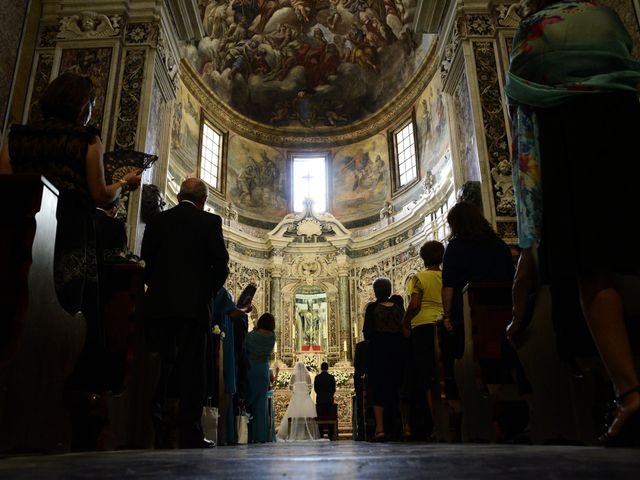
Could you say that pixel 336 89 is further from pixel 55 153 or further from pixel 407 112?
pixel 55 153

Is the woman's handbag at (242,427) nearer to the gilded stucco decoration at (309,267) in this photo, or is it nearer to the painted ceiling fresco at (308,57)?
the gilded stucco decoration at (309,267)

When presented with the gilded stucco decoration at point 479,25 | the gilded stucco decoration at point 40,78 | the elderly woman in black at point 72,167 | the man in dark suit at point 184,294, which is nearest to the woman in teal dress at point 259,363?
the man in dark suit at point 184,294

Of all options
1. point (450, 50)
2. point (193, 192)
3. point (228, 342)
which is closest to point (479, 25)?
point (450, 50)

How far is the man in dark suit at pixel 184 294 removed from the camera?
2752mm

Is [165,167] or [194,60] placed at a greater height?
[194,60]

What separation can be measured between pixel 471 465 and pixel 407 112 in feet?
46.3

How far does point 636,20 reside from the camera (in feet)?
16.8

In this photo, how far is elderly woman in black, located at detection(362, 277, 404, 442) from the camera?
4203mm

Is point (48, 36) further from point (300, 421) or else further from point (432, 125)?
point (432, 125)

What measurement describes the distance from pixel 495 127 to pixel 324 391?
17.3ft

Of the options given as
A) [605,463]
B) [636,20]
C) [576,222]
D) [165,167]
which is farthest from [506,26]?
[605,463]

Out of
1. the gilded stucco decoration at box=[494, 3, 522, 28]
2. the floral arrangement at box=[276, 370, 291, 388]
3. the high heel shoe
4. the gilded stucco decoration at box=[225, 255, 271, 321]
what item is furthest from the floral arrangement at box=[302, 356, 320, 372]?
the high heel shoe

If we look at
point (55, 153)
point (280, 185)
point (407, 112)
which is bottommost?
point (55, 153)

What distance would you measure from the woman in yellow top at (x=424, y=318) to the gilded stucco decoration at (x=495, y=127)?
344 centimetres
